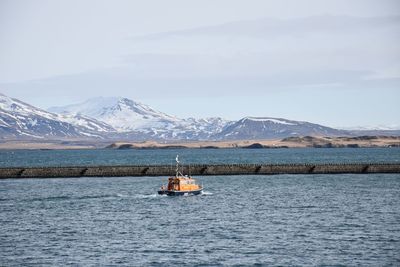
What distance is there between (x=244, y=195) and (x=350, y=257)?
201 ft

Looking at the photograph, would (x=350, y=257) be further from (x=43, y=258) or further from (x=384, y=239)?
(x=43, y=258)

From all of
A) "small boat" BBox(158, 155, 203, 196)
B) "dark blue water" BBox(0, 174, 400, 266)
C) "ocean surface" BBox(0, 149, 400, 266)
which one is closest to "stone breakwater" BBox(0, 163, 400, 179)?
"ocean surface" BBox(0, 149, 400, 266)

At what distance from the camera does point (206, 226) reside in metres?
90.4

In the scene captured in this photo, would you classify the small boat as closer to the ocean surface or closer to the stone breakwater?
the ocean surface

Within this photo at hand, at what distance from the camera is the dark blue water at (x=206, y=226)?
232ft

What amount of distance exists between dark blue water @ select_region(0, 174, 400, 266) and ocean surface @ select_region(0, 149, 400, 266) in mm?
100

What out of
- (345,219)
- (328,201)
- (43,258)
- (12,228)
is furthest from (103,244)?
(328,201)

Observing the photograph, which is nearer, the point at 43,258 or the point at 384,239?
the point at 43,258

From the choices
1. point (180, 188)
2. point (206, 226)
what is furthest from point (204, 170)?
point (206, 226)

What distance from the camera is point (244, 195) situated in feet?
429

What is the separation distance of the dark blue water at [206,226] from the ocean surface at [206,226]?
100 millimetres

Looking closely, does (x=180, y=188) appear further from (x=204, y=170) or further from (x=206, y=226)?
(x=204, y=170)

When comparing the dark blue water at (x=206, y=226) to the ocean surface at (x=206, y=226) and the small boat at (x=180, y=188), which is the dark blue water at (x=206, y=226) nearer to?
the ocean surface at (x=206, y=226)

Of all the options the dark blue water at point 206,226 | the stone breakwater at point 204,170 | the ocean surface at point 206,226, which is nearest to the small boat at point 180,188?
the dark blue water at point 206,226
